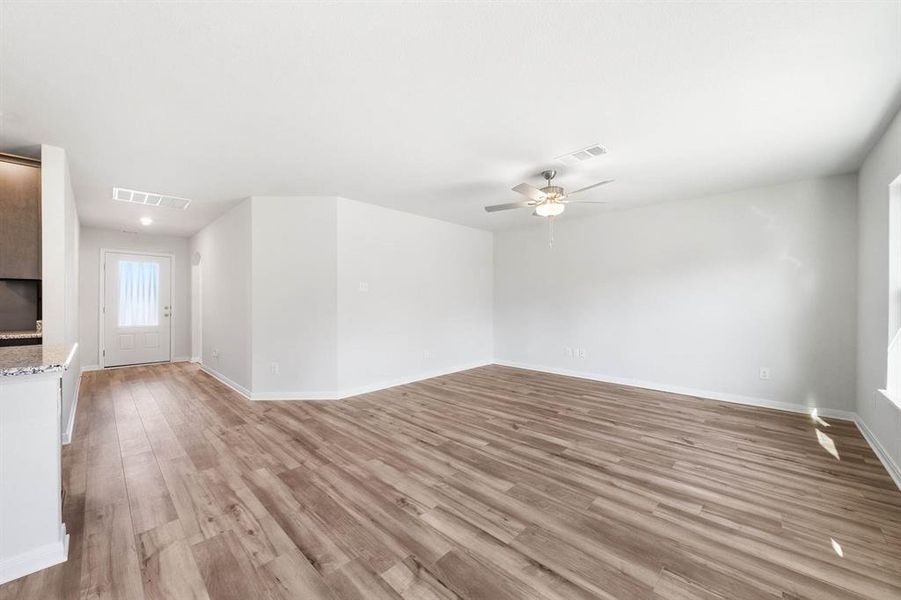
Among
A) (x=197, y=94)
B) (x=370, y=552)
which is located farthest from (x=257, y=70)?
(x=370, y=552)

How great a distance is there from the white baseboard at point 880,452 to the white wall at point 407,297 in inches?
189

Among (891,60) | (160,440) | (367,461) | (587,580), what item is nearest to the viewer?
(587,580)

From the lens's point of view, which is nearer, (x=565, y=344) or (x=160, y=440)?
(x=160, y=440)

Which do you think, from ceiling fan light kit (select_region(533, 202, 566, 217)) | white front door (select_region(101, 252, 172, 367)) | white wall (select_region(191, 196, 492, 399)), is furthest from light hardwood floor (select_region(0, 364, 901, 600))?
white front door (select_region(101, 252, 172, 367))

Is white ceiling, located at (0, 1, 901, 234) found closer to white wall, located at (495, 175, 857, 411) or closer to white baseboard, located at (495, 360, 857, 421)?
white wall, located at (495, 175, 857, 411)

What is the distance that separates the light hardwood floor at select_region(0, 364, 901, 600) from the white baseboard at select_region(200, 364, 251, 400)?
732 mm

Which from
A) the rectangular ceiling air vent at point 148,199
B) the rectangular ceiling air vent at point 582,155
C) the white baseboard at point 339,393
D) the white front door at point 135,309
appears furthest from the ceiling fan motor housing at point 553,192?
the white front door at point 135,309

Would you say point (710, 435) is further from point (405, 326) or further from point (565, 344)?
point (405, 326)

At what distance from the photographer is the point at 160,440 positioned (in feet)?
10.4

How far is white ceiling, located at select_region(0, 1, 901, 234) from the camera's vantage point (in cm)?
170

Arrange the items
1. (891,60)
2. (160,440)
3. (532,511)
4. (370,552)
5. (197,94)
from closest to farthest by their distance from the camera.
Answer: (370,552) → (891,60) → (532,511) → (197,94) → (160,440)

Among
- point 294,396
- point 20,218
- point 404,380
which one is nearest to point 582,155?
point 404,380

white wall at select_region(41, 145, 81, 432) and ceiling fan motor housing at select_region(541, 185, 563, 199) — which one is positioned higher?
ceiling fan motor housing at select_region(541, 185, 563, 199)

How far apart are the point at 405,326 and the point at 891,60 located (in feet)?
16.5
